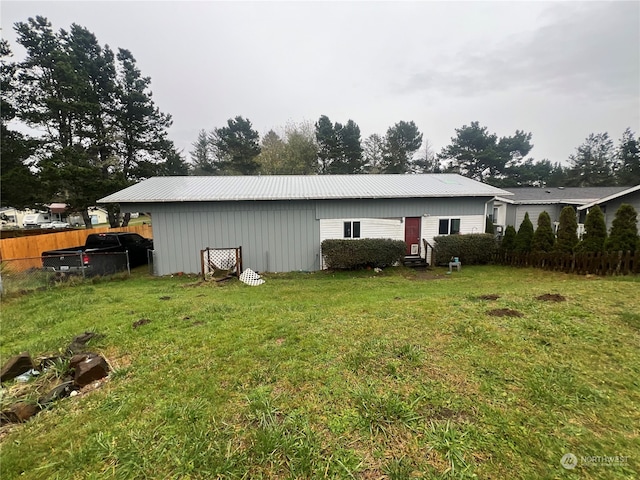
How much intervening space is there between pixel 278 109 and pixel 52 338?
28.7m

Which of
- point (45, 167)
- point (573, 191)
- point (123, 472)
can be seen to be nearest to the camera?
point (123, 472)

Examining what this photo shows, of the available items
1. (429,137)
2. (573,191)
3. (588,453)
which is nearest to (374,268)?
(588,453)

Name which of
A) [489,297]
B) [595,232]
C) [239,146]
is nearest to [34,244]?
[489,297]

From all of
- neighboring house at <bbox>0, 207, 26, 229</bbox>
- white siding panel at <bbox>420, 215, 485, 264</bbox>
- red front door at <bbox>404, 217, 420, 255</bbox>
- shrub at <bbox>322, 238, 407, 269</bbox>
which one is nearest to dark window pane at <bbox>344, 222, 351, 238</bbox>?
shrub at <bbox>322, 238, 407, 269</bbox>

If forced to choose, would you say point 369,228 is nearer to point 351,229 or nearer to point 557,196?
point 351,229

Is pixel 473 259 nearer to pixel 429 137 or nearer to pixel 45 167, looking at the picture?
pixel 45 167

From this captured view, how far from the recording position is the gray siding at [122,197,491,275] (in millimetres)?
11062

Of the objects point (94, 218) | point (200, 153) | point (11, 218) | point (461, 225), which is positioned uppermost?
point (200, 153)

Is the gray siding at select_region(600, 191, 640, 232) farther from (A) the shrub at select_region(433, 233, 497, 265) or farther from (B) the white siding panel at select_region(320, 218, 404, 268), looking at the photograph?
(B) the white siding panel at select_region(320, 218, 404, 268)

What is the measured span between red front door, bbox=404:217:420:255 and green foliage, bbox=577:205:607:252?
17.6 ft

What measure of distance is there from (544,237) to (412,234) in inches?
194

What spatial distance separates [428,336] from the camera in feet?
13.4

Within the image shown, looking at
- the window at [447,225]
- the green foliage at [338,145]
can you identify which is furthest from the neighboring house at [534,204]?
the green foliage at [338,145]

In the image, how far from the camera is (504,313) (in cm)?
489
